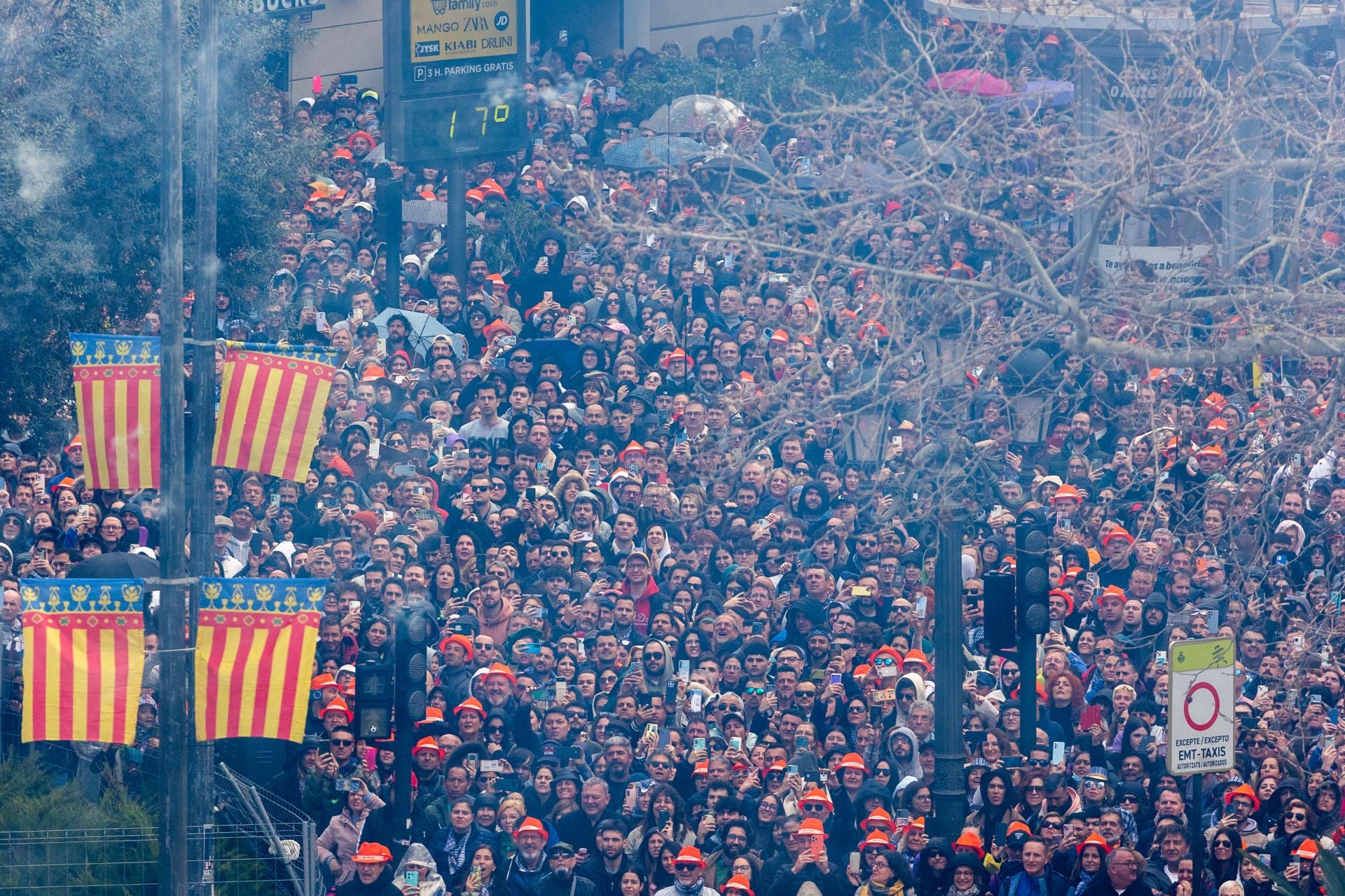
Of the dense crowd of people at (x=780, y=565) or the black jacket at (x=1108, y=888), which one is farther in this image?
the dense crowd of people at (x=780, y=565)

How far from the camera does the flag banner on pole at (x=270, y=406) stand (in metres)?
10.3

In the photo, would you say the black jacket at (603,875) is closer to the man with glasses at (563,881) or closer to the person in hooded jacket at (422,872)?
the man with glasses at (563,881)

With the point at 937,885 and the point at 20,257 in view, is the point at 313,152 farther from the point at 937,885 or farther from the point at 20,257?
the point at 937,885

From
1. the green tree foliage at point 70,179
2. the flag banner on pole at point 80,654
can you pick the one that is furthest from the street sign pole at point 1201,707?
the green tree foliage at point 70,179

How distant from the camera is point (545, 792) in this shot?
480 inches

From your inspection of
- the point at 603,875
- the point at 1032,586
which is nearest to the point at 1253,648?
the point at 1032,586

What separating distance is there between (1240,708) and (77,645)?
7014 mm

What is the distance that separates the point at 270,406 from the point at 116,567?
3165 millimetres

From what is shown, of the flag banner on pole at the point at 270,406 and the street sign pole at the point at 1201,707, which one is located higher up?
the flag banner on pole at the point at 270,406

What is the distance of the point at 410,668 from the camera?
11.6m

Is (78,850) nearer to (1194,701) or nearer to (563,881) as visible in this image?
(563,881)

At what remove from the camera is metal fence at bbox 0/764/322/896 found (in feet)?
32.9

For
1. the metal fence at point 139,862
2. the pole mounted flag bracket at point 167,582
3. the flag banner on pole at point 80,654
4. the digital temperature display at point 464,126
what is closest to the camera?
the pole mounted flag bracket at point 167,582

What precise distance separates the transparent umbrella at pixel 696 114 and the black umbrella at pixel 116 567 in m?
8.38
